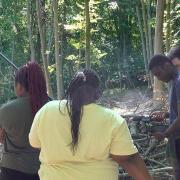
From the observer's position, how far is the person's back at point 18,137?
11.6 feet

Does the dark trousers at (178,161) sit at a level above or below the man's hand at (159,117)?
below

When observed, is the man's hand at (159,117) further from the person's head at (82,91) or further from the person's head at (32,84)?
the person's head at (82,91)

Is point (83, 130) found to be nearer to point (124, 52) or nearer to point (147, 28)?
point (147, 28)

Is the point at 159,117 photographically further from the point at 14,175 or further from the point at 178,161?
the point at 14,175

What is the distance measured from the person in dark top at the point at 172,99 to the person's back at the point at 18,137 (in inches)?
45.1

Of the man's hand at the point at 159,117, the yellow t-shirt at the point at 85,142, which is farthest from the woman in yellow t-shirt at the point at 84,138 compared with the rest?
the man's hand at the point at 159,117

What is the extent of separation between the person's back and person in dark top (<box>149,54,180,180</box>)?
1.15 m

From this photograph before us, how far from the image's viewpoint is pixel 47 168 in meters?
2.92

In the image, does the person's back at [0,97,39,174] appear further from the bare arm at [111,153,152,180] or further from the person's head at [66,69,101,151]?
the bare arm at [111,153,152,180]

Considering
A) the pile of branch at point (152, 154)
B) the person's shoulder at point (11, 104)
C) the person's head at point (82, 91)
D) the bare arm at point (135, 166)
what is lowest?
the pile of branch at point (152, 154)

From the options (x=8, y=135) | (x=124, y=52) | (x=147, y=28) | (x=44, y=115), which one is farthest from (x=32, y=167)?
(x=124, y=52)

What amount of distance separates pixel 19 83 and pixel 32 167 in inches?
25.6

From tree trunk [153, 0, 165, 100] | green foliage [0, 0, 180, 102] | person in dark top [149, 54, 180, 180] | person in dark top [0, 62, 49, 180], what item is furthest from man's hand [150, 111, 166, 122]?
green foliage [0, 0, 180, 102]

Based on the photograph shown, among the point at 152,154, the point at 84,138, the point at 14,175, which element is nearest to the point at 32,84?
the point at 14,175
